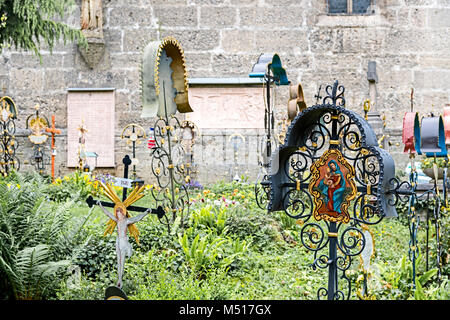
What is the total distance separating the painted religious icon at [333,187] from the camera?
513 centimetres

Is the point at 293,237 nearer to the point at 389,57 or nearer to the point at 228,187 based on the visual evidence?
the point at 228,187

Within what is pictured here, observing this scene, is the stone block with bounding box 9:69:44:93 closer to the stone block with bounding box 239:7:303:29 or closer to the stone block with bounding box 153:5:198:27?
the stone block with bounding box 153:5:198:27

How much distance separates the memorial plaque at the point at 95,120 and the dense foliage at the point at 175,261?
21.5ft

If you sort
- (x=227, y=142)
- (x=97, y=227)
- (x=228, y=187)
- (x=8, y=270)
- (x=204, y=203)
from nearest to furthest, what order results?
(x=8, y=270), (x=97, y=227), (x=204, y=203), (x=228, y=187), (x=227, y=142)

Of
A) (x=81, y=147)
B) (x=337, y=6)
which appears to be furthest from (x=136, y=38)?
(x=337, y=6)

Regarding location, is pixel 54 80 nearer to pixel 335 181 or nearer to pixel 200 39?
pixel 200 39

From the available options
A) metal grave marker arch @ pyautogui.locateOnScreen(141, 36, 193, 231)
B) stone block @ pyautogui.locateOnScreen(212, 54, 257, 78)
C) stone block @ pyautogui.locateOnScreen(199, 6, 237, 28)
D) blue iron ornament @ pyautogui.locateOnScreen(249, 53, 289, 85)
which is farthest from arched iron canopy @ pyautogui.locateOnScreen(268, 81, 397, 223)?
stone block @ pyautogui.locateOnScreen(199, 6, 237, 28)

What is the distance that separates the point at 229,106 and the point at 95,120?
3323mm

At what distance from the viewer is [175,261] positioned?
677cm

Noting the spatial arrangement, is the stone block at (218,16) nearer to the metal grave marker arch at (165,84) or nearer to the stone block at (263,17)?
the stone block at (263,17)

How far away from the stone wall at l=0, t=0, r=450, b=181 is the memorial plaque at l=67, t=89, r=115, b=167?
193 millimetres

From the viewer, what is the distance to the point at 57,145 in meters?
14.3
